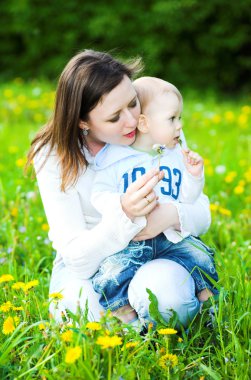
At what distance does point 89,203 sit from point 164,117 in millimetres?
385

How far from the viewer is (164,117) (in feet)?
6.46

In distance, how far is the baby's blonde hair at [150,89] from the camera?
1.99 m

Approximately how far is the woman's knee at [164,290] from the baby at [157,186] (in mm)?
57

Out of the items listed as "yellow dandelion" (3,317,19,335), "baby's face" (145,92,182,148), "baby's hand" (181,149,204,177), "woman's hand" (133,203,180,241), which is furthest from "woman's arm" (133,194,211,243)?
"yellow dandelion" (3,317,19,335)

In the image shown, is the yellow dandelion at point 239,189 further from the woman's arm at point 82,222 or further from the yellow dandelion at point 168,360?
the yellow dandelion at point 168,360

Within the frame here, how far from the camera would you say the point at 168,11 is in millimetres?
8484

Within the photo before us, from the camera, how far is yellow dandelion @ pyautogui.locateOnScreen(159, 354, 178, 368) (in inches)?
66.0

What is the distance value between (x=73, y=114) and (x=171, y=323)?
69 cm

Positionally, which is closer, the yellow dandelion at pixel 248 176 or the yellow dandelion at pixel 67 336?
the yellow dandelion at pixel 67 336

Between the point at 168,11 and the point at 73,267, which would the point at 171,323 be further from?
the point at 168,11

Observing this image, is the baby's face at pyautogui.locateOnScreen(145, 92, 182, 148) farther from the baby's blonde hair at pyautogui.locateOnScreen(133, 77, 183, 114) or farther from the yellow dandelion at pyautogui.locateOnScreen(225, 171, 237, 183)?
the yellow dandelion at pyautogui.locateOnScreen(225, 171, 237, 183)

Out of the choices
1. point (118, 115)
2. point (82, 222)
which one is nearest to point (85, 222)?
point (82, 222)

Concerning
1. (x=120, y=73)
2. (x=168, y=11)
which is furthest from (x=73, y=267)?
(x=168, y=11)

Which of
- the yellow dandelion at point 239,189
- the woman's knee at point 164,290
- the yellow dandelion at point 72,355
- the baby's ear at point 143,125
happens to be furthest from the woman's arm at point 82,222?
the yellow dandelion at point 239,189
